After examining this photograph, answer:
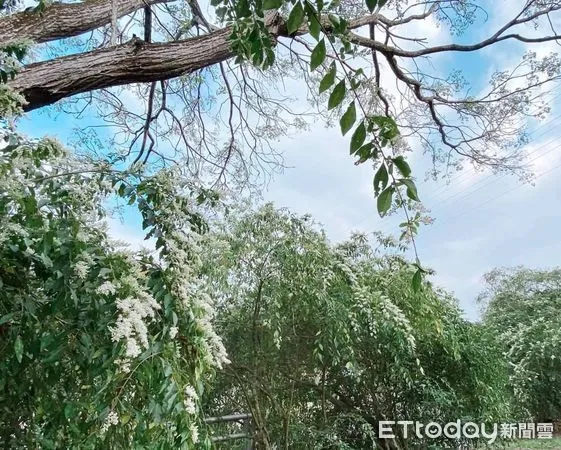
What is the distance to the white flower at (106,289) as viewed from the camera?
34.2 inches

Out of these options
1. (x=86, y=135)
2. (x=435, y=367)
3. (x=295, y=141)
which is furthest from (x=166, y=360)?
(x=295, y=141)

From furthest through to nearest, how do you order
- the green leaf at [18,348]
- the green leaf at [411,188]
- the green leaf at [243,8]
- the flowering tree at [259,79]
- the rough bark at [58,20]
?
the flowering tree at [259,79]
the rough bark at [58,20]
the green leaf at [18,348]
the green leaf at [243,8]
the green leaf at [411,188]

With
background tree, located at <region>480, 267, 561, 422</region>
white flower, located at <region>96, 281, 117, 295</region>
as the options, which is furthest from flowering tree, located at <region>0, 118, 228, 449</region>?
background tree, located at <region>480, 267, 561, 422</region>

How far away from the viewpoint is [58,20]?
5.94ft

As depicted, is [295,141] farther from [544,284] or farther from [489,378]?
[544,284]

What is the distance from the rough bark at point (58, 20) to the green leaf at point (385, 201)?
1.47 metres

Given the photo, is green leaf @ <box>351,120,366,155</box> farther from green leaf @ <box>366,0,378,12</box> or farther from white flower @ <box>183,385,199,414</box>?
white flower @ <box>183,385,199,414</box>

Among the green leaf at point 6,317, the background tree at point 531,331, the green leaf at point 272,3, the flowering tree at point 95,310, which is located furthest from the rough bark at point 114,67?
the background tree at point 531,331

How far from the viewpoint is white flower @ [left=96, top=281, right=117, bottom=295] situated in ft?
2.85

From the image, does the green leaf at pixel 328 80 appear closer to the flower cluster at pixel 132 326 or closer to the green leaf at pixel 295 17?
the green leaf at pixel 295 17

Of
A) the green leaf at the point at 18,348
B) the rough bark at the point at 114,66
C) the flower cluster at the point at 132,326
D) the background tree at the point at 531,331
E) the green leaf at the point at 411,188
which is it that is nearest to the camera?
the green leaf at the point at 411,188

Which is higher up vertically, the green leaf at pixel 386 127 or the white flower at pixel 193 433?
the green leaf at pixel 386 127

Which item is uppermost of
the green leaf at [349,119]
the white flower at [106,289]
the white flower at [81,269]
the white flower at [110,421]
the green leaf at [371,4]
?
the green leaf at [371,4]

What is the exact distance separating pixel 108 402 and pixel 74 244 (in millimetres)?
275
